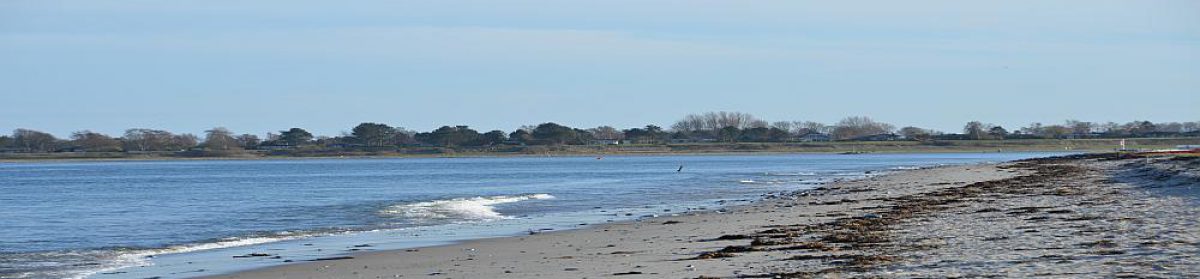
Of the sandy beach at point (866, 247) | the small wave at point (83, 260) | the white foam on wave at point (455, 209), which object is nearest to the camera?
the sandy beach at point (866, 247)

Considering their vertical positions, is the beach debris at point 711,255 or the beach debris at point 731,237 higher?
the beach debris at point 711,255

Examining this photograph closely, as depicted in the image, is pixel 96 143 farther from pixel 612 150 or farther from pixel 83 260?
pixel 83 260

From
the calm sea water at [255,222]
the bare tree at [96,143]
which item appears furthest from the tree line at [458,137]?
the calm sea water at [255,222]

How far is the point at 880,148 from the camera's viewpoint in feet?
550

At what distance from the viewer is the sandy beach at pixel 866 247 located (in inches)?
414

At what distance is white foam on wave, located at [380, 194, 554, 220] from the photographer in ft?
86.3

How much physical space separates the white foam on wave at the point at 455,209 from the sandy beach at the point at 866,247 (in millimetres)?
5708

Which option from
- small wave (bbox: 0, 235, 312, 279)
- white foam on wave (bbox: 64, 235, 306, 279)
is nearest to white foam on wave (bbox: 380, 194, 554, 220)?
white foam on wave (bbox: 64, 235, 306, 279)

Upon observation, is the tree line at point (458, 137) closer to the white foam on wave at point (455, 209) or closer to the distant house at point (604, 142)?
the distant house at point (604, 142)

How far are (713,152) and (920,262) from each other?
154m

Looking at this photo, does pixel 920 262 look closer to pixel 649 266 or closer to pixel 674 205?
pixel 649 266

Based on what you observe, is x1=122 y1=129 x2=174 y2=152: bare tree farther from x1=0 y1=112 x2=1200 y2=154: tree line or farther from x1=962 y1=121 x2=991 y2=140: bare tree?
x1=962 y1=121 x2=991 y2=140: bare tree

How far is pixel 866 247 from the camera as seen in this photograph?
1315cm

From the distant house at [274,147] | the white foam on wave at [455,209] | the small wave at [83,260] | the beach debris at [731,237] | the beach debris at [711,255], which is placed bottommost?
the small wave at [83,260]
